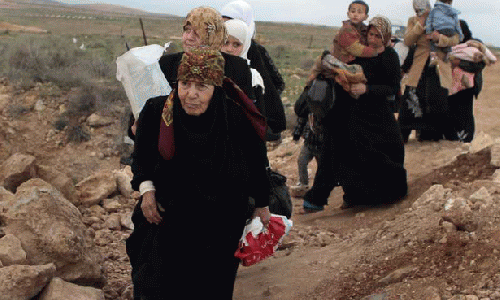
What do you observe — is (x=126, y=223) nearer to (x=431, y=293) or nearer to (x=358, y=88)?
(x=358, y=88)

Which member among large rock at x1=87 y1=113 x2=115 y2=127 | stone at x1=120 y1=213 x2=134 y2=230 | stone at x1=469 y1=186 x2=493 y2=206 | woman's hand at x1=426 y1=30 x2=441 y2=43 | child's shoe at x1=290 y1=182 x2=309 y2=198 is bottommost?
large rock at x1=87 y1=113 x2=115 y2=127

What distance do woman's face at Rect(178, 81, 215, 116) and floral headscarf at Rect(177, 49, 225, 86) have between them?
0.09 ft

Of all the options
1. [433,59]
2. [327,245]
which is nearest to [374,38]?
[327,245]

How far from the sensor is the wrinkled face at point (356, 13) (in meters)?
6.12

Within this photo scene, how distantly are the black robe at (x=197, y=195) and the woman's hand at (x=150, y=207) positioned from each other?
0.03 meters

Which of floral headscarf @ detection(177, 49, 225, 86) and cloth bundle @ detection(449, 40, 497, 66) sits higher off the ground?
floral headscarf @ detection(177, 49, 225, 86)

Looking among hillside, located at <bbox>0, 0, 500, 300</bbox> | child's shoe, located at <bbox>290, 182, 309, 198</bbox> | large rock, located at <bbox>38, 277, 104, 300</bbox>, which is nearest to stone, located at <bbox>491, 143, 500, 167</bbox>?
hillside, located at <bbox>0, 0, 500, 300</bbox>

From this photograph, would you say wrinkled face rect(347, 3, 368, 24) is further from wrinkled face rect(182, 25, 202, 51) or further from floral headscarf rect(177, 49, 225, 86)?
floral headscarf rect(177, 49, 225, 86)

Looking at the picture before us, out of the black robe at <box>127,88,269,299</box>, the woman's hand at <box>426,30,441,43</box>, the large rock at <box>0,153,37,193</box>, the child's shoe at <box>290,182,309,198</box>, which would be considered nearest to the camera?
the black robe at <box>127,88,269,299</box>

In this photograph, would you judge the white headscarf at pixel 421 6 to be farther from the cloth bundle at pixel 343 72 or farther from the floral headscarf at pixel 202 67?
the floral headscarf at pixel 202 67

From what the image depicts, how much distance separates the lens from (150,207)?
341 centimetres

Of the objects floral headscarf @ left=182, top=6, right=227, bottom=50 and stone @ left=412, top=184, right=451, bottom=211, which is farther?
stone @ left=412, top=184, right=451, bottom=211

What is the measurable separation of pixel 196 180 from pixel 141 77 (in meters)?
0.83

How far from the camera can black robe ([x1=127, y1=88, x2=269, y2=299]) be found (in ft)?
10.9
